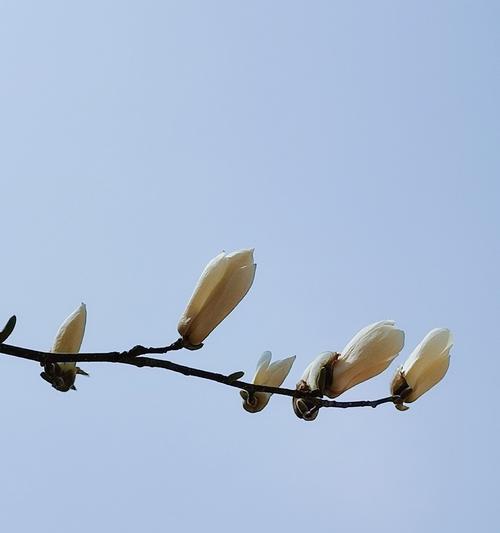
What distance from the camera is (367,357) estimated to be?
1398 mm

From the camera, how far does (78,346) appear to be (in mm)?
1357

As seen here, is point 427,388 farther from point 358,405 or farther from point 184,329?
point 184,329

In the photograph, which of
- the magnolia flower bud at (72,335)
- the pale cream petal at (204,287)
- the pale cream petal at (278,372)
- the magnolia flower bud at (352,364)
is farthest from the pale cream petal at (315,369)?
the magnolia flower bud at (72,335)

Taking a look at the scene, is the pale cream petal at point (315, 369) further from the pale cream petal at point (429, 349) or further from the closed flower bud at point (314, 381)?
the pale cream petal at point (429, 349)

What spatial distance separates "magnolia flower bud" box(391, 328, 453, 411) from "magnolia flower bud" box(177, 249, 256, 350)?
388 millimetres

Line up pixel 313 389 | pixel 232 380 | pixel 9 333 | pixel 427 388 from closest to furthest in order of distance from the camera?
pixel 9 333 < pixel 232 380 < pixel 313 389 < pixel 427 388

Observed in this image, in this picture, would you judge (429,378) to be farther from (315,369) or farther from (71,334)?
(71,334)

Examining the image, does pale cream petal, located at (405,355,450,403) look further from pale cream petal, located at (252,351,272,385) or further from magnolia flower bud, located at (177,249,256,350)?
magnolia flower bud, located at (177,249,256,350)

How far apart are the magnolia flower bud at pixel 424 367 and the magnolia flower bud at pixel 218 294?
39cm

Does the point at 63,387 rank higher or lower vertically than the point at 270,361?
lower

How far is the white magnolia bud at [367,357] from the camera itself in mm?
1397

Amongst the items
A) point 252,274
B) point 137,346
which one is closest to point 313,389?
point 252,274

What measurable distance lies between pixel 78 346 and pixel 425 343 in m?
0.66

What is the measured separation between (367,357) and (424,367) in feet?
0.54
